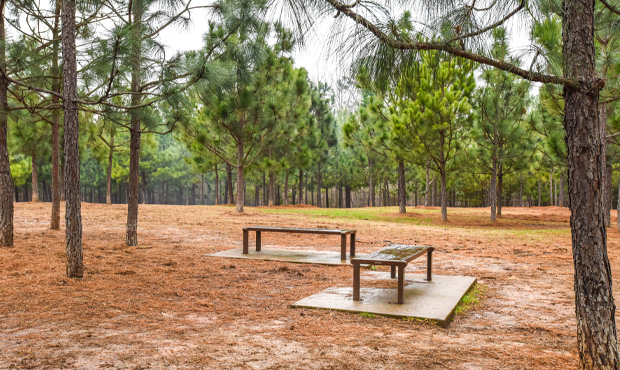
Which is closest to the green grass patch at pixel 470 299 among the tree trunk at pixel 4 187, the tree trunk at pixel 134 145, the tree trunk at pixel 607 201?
the tree trunk at pixel 134 145

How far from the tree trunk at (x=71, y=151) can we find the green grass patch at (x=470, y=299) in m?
4.65

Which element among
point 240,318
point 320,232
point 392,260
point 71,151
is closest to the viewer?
point 240,318

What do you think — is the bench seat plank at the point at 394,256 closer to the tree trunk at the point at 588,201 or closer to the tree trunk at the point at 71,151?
the tree trunk at the point at 588,201

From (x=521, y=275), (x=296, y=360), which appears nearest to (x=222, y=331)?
(x=296, y=360)

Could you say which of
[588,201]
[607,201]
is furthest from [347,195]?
[588,201]

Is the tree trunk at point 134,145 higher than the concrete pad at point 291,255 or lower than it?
higher

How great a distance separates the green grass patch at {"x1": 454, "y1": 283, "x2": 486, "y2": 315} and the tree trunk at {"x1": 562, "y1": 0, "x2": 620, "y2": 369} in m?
1.91

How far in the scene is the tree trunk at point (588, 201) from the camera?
2652mm

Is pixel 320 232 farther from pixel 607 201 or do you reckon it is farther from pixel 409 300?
pixel 607 201

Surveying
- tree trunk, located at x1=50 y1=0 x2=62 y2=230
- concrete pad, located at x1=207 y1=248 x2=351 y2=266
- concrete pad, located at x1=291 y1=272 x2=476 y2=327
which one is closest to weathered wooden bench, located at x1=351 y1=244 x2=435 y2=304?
concrete pad, located at x1=291 y1=272 x2=476 y2=327

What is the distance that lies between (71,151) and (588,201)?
5.53 m

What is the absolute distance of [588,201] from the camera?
265 cm

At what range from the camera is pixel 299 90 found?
22.1 m

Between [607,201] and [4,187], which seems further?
[607,201]
